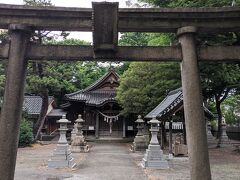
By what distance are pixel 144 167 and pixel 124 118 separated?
19281 mm

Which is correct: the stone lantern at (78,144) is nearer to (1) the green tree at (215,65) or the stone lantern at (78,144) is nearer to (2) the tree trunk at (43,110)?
(2) the tree trunk at (43,110)

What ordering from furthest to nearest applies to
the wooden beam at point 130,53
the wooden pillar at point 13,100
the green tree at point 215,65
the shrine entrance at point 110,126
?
the shrine entrance at point 110,126 < the green tree at point 215,65 < the wooden beam at point 130,53 < the wooden pillar at point 13,100

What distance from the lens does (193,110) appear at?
5.67 metres

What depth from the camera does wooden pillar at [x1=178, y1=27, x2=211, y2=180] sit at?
545cm

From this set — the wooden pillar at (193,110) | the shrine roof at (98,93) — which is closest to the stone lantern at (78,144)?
the shrine roof at (98,93)

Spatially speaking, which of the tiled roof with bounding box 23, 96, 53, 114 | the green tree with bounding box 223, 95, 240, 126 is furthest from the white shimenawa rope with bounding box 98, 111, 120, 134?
the green tree with bounding box 223, 95, 240, 126

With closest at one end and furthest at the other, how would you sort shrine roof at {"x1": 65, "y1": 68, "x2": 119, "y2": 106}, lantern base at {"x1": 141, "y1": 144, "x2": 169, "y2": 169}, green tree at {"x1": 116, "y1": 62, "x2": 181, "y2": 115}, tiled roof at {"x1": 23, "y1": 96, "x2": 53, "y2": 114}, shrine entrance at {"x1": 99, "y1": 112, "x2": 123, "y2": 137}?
lantern base at {"x1": 141, "y1": 144, "x2": 169, "y2": 169} < green tree at {"x1": 116, "y1": 62, "x2": 181, "y2": 115} < shrine entrance at {"x1": 99, "y1": 112, "x2": 123, "y2": 137} < shrine roof at {"x1": 65, "y1": 68, "x2": 119, "y2": 106} < tiled roof at {"x1": 23, "y1": 96, "x2": 53, "y2": 114}

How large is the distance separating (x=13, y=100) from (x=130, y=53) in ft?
7.96

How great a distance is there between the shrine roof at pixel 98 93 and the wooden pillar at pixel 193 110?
87.6ft

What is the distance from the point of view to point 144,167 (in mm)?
13891

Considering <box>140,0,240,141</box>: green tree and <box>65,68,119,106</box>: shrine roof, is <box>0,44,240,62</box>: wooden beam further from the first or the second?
<box>65,68,119,106</box>: shrine roof

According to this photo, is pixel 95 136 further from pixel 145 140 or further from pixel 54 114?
pixel 145 140

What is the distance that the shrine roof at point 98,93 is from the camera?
33.2 meters

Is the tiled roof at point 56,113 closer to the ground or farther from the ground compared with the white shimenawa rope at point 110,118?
farther from the ground
